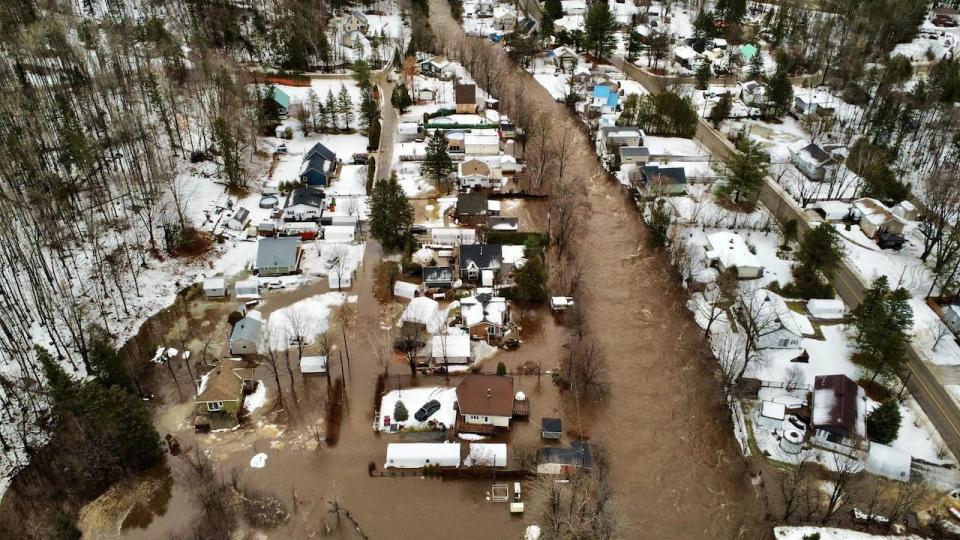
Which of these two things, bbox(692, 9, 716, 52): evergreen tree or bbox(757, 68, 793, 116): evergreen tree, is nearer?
bbox(757, 68, 793, 116): evergreen tree

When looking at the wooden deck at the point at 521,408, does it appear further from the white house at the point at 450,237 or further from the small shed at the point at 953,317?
the small shed at the point at 953,317

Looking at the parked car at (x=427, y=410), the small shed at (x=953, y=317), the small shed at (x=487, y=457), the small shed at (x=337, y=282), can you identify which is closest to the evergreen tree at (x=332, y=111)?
the small shed at (x=337, y=282)

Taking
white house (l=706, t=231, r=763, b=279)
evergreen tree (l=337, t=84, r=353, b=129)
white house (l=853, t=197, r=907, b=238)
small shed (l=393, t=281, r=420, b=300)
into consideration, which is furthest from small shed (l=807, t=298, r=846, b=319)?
evergreen tree (l=337, t=84, r=353, b=129)

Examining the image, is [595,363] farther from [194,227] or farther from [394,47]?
[394,47]

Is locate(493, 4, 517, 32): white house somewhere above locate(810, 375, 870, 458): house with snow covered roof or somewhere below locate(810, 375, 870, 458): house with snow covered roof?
above

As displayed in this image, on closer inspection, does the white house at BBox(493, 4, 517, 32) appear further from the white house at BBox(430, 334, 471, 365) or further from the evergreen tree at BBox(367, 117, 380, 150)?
the white house at BBox(430, 334, 471, 365)

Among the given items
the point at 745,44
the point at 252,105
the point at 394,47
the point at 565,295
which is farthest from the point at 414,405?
the point at 745,44

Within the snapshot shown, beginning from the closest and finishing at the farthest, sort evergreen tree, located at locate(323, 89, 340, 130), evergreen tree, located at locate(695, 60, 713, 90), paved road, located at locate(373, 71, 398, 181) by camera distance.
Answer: paved road, located at locate(373, 71, 398, 181), evergreen tree, located at locate(323, 89, 340, 130), evergreen tree, located at locate(695, 60, 713, 90)
